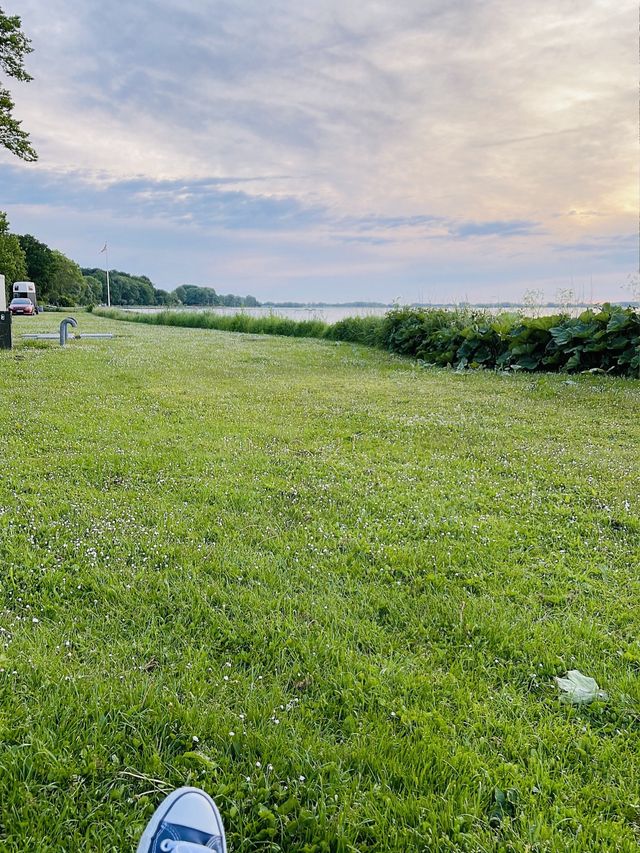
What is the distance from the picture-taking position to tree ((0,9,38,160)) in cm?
2000

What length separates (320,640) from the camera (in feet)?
6.91

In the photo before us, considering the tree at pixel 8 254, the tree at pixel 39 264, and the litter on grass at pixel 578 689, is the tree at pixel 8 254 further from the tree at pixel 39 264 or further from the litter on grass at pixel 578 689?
the litter on grass at pixel 578 689

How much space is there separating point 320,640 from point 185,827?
0.90 meters

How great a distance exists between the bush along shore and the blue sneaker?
29.5ft

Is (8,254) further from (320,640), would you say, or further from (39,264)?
(320,640)

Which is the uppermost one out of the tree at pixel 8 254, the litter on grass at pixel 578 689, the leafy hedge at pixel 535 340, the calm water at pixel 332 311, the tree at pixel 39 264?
the tree at pixel 39 264

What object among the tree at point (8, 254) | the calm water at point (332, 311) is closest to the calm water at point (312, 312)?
the calm water at point (332, 311)

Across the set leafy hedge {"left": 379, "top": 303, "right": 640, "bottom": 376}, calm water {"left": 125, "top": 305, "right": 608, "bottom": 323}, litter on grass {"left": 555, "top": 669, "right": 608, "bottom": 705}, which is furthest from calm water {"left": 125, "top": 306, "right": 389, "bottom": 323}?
litter on grass {"left": 555, "top": 669, "right": 608, "bottom": 705}

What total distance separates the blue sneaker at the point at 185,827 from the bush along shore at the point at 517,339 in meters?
9.00

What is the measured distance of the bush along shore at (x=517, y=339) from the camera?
8.68m

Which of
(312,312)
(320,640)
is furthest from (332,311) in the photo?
(320,640)

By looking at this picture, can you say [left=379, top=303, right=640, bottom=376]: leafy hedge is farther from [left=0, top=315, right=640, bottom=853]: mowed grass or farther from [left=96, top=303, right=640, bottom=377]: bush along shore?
[left=0, top=315, right=640, bottom=853]: mowed grass

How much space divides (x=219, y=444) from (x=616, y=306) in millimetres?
7870

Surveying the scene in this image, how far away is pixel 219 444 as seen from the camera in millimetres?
4750
